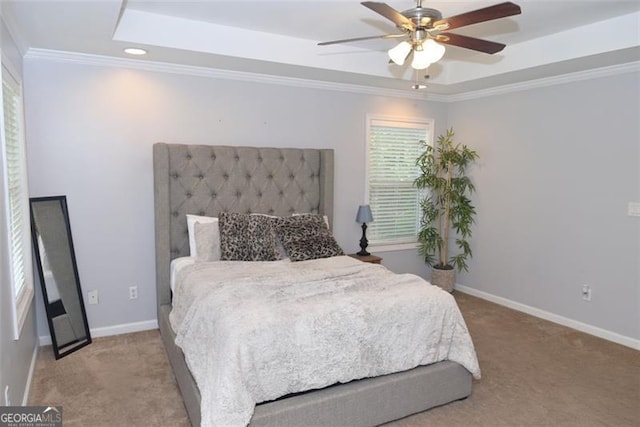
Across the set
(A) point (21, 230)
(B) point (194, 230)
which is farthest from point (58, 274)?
(B) point (194, 230)

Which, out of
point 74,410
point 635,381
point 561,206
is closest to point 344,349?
point 74,410

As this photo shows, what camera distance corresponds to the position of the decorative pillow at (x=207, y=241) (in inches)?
142

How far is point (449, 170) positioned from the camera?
498 centimetres

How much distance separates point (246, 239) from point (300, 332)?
4.91 feet

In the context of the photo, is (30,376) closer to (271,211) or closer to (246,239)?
(246,239)

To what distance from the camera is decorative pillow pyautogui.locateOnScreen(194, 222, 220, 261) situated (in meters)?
3.62

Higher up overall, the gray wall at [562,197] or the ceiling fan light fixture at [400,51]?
the ceiling fan light fixture at [400,51]

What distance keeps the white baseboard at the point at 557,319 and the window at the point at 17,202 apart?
4374 millimetres

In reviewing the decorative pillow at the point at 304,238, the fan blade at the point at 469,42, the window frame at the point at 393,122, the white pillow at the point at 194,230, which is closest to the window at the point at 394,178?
the window frame at the point at 393,122

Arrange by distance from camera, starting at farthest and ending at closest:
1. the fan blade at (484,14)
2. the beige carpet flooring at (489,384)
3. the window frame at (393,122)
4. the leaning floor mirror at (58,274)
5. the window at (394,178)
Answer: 1. the window at (394,178)
2. the window frame at (393,122)
3. the leaning floor mirror at (58,274)
4. the beige carpet flooring at (489,384)
5. the fan blade at (484,14)

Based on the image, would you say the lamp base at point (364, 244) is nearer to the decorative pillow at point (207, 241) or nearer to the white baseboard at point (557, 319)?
the white baseboard at point (557, 319)

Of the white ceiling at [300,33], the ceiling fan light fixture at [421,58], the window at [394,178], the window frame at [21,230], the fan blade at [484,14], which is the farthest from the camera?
the window at [394,178]

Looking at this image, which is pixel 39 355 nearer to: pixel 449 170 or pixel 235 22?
pixel 235 22

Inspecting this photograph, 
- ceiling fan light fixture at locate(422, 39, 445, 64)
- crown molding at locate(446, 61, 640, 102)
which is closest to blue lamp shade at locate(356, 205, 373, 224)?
crown molding at locate(446, 61, 640, 102)
